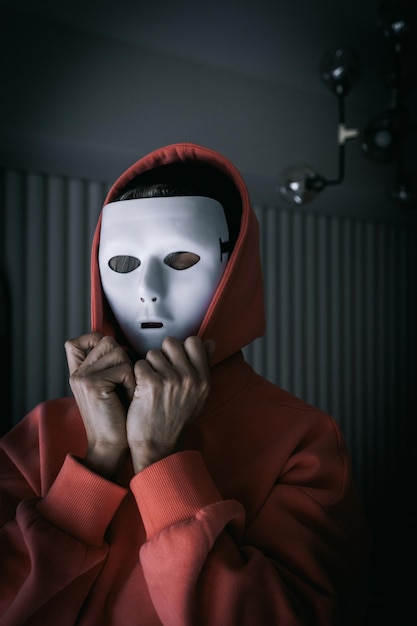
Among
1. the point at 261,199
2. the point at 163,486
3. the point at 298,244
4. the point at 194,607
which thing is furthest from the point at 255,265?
the point at 298,244

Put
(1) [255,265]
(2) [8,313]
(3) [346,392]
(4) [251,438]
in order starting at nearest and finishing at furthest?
(4) [251,438] < (1) [255,265] < (2) [8,313] < (3) [346,392]

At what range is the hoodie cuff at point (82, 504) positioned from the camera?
579 mm

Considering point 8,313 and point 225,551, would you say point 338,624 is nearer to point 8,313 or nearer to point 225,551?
point 225,551

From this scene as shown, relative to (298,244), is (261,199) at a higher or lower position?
higher

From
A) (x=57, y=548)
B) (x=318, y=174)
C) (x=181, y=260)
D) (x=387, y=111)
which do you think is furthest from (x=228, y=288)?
Answer: (x=387, y=111)

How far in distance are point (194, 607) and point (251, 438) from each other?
0.25 metres

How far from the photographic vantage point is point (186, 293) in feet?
2.38

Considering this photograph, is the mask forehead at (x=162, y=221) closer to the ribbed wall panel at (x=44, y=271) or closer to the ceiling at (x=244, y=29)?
the ribbed wall panel at (x=44, y=271)

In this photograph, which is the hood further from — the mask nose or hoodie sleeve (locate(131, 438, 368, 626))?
hoodie sleeve (locate(131, 438, 368, 626))

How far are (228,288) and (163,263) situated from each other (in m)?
0.11

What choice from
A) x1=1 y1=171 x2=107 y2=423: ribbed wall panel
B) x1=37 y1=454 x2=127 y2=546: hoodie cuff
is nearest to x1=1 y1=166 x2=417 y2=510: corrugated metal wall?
x1=1 y1=171 x2=107 y2=423: ribbed wall panel

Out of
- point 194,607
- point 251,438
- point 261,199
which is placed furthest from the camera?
point 261,199

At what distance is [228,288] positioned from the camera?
730 mm

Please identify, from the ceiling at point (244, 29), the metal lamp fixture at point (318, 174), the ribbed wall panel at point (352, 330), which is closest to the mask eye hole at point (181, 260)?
the metal lamp fixture at point (318, 174)
